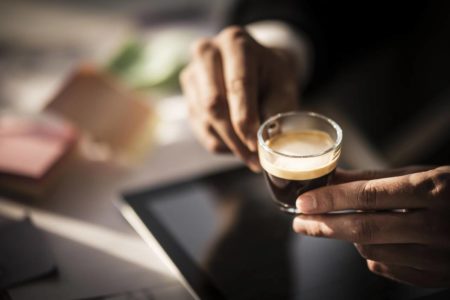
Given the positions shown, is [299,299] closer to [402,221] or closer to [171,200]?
[402,221]

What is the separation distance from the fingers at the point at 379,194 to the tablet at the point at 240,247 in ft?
0.63

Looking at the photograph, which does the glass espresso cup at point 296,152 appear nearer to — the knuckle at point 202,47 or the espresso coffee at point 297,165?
the espresso coffee at point 297,165

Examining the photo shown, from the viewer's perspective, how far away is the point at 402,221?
0.85 m

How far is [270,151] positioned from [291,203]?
0.14 metres

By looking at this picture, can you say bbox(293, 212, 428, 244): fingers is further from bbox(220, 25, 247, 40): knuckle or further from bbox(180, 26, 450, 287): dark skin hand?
bbox(220, 25, 247, 40): knuckle

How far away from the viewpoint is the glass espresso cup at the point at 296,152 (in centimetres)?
91

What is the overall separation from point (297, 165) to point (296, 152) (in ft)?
0.26

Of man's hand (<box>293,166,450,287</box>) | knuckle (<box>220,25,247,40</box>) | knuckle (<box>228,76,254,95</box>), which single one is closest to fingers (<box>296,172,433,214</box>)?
man's hand (<box>293,166,450,287</box>)

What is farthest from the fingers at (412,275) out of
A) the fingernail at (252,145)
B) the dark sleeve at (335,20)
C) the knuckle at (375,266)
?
A: the dark sleeve at (335,20)

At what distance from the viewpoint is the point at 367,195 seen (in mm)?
845

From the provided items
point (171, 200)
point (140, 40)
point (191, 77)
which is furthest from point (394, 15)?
point (171, 200)

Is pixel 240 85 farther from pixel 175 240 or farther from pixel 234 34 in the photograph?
pixel 175 240

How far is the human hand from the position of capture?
1026 millimetres

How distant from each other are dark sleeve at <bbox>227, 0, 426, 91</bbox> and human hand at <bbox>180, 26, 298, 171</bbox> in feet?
1.28
